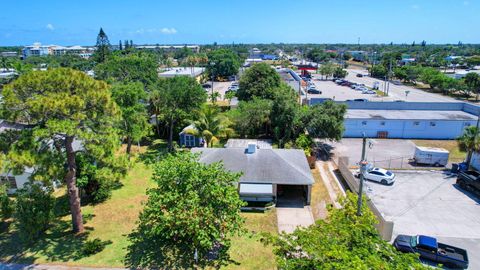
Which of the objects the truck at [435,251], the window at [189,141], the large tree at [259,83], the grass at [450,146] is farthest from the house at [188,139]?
the grass at [450,146]

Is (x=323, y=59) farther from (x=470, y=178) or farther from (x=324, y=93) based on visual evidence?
(x=470, y=178)

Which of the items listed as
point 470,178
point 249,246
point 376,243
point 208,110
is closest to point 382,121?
point 470,178

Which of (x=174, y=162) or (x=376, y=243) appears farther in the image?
(x=174, y=162)

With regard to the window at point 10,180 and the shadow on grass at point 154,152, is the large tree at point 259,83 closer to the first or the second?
the shadow on grass at point 154,152

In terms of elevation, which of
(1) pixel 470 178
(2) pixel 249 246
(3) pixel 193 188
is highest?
(3) pixel 193 188

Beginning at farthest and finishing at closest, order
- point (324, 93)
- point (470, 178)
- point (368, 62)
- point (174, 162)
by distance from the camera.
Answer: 1. point (368, 62)
2. point (324, 93)
3. point (470, 178)
4. point (174, 162)

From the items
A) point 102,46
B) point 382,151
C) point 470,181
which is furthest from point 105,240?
point 102,46
